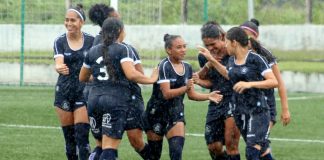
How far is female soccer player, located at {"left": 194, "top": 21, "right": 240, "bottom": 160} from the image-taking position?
12750 millimetres

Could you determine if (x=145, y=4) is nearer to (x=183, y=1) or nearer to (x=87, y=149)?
(x=183, y=1)

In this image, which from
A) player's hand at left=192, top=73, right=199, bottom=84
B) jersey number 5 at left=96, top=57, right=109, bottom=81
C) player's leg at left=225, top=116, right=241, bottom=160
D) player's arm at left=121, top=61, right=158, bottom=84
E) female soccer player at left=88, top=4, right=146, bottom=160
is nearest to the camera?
player's arm at left=121, top=61, right=158, bottom=84

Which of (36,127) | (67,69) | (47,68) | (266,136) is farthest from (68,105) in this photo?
(47,68)

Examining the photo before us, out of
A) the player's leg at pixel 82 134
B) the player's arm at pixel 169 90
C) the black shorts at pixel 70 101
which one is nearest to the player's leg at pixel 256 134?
the player's arm at pixel 169 90

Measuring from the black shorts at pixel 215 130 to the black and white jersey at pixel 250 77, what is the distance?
3.78 feet

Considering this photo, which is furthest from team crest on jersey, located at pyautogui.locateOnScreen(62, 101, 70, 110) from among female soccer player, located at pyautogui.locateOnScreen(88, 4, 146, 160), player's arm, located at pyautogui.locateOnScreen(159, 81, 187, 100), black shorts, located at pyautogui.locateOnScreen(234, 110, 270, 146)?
black shorts, located at pyautogui.locateOnScreen(234, 110, 270, 146)

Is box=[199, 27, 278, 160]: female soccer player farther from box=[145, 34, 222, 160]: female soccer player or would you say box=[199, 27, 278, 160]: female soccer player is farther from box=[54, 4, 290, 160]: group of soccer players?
box=[145, 34, 222, 160]: female soccer player

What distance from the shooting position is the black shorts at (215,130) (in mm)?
12984

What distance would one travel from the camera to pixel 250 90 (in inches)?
459

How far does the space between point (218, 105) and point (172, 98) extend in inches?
29.9

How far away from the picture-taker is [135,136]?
1230cm

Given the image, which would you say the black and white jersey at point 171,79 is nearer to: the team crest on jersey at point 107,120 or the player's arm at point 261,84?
the player's arm at point 261,84

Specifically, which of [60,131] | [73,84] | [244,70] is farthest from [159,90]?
[60,131]

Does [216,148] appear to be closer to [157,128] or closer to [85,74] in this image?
[157,128]
